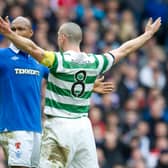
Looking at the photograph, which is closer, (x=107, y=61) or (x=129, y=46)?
(x=107, y=61)

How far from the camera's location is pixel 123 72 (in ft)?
74.2

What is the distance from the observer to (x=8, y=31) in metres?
12.5

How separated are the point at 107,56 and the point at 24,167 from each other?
1.63 meters

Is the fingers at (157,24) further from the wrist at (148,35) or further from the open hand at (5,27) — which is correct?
the open hand at (5,27)

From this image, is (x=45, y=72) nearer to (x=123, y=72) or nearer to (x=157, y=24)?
(x=157, y=24)

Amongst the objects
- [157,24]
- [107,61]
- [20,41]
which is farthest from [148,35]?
[20,41]

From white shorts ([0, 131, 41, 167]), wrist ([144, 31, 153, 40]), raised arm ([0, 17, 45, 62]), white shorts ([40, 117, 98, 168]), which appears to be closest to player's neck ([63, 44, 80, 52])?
raised arm ([0, 17, 45, 62])

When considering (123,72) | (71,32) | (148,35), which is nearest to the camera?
(71,32)

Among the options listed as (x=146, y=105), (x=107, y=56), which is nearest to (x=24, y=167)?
(x=107, y=56)

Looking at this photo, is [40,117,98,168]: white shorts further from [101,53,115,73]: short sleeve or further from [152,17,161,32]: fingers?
[152,17,161,32]: fingers

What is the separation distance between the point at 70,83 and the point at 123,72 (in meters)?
9.69

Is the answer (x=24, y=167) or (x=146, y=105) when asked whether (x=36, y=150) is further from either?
(x=146, y=105)

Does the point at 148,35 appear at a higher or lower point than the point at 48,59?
higher

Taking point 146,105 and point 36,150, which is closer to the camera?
point 36,150
